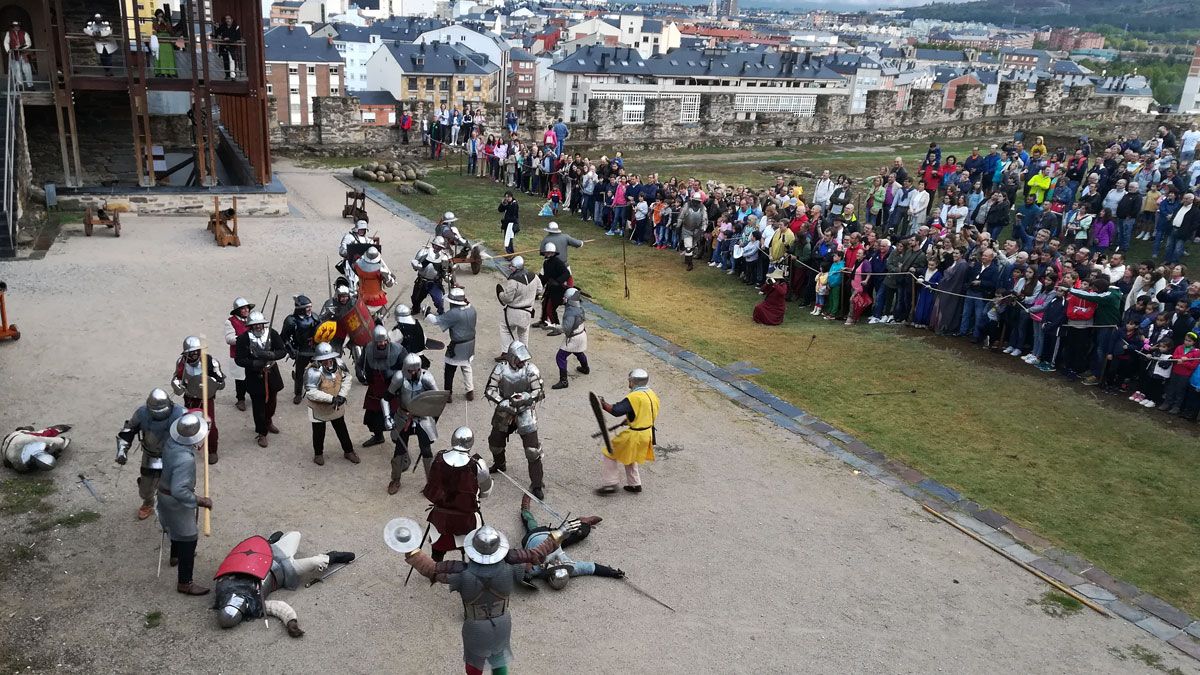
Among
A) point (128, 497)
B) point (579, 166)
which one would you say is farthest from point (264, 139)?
point (128, 497)

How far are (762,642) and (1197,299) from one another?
8091mm

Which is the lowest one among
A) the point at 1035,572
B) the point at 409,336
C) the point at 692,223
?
the point at 1035,572

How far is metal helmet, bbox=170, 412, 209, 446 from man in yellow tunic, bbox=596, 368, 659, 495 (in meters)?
3.51

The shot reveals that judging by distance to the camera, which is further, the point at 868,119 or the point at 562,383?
the point at 868,119

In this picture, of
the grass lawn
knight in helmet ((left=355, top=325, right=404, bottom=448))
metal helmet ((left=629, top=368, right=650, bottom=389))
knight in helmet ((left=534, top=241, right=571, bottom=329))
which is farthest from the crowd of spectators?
knight in helmet ((left=355, top=325, right=404, bottom=448))

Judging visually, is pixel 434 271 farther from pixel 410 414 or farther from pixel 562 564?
pixel 562 564

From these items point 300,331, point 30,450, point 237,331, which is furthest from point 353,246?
point 30,450

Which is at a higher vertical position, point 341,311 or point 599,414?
point 341,311

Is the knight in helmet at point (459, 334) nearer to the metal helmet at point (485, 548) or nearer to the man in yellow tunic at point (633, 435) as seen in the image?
the man in yellow tunic at point (633, 435)

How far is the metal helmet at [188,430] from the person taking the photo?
6969mm

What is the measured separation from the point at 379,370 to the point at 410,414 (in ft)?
2.37

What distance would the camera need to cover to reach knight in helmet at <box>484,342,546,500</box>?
8.80 m

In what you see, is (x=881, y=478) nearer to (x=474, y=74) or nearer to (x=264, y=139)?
(x=264, y=139)

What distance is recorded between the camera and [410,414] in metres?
8.80
